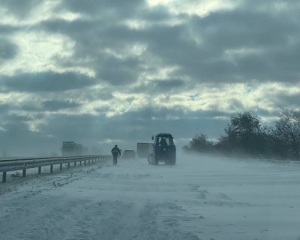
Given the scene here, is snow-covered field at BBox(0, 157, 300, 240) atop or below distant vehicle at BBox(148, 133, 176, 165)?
below

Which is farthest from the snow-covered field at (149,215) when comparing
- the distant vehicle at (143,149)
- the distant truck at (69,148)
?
the distant vehicle at (143,149)

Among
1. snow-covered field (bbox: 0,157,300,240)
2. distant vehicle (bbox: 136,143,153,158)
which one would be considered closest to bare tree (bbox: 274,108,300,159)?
distant vehicle (bbox: 136,143,153,158)

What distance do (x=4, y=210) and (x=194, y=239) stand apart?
15.1 ft

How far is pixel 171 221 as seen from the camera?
28.6 ft

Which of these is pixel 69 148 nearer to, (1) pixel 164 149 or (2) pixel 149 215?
(1) pixel 164 149

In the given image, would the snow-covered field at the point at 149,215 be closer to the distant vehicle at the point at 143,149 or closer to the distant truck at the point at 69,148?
the distant truck at the point at 69,148

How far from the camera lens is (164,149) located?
1578 inches

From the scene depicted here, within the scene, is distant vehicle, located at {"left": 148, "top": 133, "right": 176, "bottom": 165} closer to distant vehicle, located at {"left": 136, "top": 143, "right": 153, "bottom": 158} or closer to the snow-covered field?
the snow-covered field

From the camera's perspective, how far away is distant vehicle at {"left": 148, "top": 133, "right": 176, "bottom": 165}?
131 ft

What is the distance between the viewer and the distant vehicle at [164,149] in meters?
40.0

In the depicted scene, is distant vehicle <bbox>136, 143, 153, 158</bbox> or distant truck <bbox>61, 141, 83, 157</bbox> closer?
distant truck <bbox>61, 141, 83, 157</bbox>

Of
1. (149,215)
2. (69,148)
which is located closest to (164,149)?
(149,215)

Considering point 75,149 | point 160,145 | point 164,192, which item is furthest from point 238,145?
point 164,192

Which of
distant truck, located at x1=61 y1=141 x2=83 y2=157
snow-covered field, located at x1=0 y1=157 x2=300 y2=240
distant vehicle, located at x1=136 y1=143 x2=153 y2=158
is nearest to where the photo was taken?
snow-covered field, located at x1=0 y1=157 x2=300 y2=240
